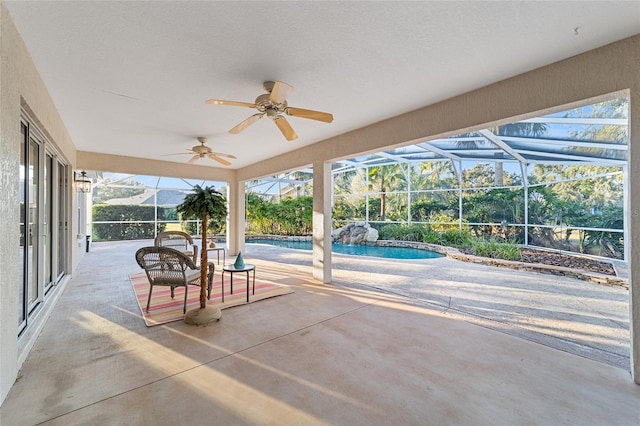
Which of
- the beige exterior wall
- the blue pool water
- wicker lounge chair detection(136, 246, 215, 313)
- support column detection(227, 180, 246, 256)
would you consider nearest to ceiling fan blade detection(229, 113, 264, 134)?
wicker lounge chair detection(136, 246, 215, 313)

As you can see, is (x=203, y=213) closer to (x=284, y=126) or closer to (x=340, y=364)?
(x=284, y=126)

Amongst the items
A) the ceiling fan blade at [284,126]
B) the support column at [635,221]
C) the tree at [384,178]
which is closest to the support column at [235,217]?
the ceiling fan blade at [284,126]

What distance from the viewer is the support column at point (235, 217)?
8.67m

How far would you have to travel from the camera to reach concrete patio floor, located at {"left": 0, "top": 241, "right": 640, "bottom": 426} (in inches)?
72.6

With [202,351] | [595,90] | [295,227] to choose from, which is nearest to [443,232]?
[295,227]

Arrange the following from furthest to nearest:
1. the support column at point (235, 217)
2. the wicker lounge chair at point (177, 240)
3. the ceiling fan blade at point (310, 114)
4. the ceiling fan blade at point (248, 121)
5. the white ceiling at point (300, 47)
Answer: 1. the support column at point (235, 217)
2. the wicker lounge chair at point (177, 240)
3. the ceiling fan blade at point (248, 121)
4. the ceiling fan blade at point (310, 114)
5. the white ceiling at point (300, 47)

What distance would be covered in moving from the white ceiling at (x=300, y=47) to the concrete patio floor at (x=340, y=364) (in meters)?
2.76

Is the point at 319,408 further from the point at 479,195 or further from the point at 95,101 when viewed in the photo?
the point at 479,195

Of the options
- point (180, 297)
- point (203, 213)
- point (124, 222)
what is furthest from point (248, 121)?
point (124, 222)

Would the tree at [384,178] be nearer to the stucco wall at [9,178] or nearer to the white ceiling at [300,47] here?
the white ceiling at [300,47]

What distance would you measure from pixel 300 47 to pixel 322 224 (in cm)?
336

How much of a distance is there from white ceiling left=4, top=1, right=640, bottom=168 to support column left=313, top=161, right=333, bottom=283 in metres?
1.73

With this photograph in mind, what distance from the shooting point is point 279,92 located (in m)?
2.62

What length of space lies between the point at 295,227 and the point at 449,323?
431 inches
